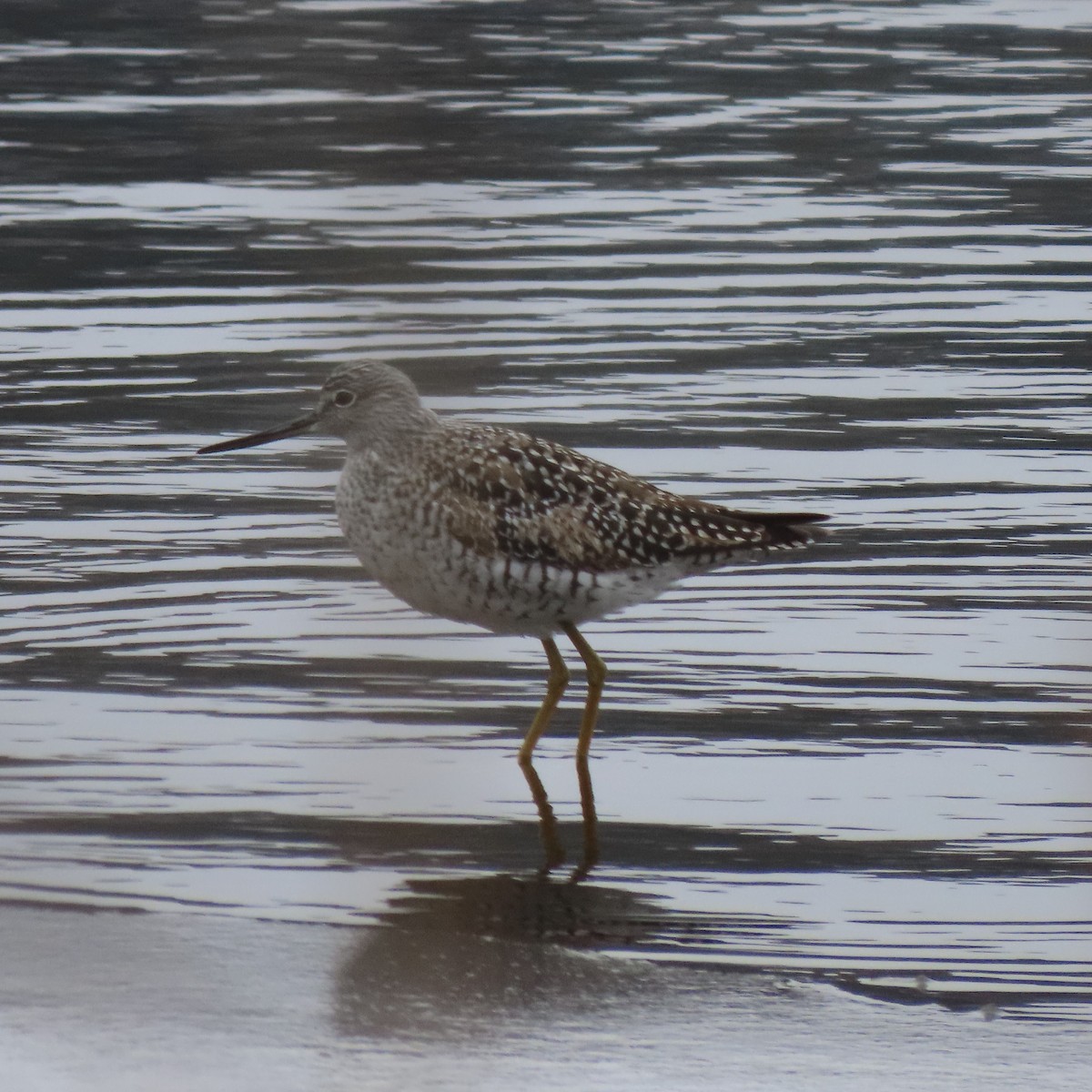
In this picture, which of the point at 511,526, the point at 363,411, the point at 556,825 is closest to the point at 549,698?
the point at 511,526

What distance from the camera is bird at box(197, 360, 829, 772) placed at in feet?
21.4

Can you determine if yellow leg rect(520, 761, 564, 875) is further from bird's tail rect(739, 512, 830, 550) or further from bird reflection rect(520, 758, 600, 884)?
bird's tail rect(739, 512, 830, 550)

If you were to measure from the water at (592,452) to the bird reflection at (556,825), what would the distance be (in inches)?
1.7

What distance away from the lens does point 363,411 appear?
6930 millimetres

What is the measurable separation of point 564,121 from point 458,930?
12.3 m

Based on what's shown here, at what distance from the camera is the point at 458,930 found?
522 cm

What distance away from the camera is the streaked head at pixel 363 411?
687 cm

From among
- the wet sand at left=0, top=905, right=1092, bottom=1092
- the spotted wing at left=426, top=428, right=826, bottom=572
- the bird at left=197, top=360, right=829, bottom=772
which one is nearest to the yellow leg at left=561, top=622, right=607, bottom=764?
the bird at left=197, top=360, right=829, bottom=772

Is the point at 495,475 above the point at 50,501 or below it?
above

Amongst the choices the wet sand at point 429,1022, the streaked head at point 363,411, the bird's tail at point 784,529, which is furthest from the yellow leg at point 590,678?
the wet sand at point 429,1022

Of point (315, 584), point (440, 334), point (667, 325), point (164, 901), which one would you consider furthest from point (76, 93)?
point (440, 334)

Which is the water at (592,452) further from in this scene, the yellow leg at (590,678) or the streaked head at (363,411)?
the streaked head at (363,411)

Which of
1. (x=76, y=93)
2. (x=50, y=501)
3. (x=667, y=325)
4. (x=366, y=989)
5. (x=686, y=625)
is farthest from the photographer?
(x=76, y=93)

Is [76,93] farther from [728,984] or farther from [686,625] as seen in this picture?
[728,984]
